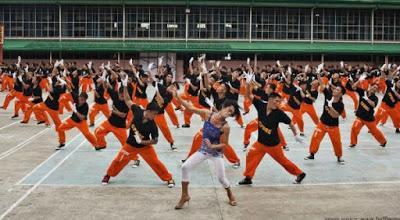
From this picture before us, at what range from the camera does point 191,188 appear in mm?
10227

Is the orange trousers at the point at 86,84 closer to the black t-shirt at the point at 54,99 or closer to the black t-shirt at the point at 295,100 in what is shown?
the black t-shirt at the point at 54,99

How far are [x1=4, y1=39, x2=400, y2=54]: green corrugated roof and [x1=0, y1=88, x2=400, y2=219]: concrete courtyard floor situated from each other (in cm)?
3103

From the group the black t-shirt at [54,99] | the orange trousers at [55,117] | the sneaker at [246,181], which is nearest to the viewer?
the sneaker at [246,181]

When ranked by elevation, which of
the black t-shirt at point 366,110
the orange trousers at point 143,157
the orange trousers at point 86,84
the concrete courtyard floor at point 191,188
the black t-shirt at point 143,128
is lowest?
the concrete courtyard floor at point 191,188

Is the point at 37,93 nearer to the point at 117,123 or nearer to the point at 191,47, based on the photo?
the point at 117,123

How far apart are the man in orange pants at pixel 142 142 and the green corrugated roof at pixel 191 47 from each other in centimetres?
3537

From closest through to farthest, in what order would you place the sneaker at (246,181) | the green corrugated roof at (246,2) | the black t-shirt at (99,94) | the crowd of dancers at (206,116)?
1. the crowd of dancers at (206,116)
2. the sneaker at (246,181)
3. the black t-shirt at (99,94)
4. the green corrugated roof at (246,2)

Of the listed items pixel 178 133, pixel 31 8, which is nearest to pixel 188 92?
pixel 178 133

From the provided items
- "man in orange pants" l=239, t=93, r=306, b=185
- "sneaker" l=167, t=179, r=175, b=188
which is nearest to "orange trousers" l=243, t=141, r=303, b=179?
"man in orange pants" l=239, t=93, r=306, b=185

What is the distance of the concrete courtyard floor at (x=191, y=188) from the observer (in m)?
8.67

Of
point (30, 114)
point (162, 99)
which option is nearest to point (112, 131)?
point (162, 99)

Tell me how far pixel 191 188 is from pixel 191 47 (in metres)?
36.3

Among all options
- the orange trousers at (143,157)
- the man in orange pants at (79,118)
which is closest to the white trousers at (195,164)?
the orange trousers at (143,157)

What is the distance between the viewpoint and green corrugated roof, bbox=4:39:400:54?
149 ft
